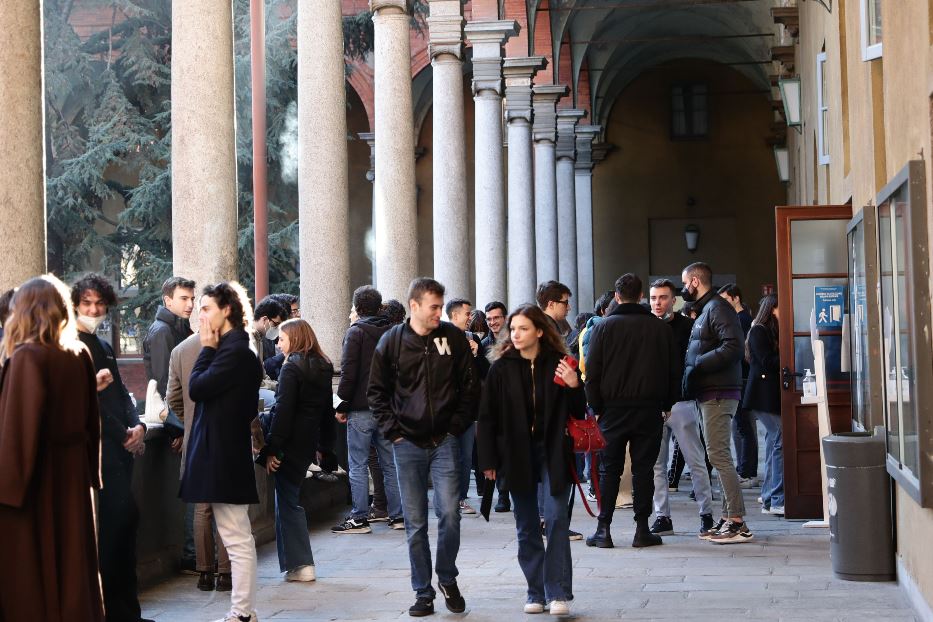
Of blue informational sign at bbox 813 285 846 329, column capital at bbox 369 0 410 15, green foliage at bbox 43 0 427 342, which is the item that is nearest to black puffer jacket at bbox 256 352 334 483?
blue informational sign at bbox 813 285 846 329

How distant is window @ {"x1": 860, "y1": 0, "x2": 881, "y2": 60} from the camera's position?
738 centimetres

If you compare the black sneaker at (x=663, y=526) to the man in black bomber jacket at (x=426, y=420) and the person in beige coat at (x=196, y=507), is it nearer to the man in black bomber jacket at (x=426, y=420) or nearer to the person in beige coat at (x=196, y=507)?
the man in black bomber jacket at (x=426, y=420)

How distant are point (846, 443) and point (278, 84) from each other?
18.2 meters

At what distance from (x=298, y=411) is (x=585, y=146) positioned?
22.0 meters

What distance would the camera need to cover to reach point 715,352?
8773mm

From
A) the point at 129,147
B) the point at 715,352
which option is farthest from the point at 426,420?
the point at 129,147

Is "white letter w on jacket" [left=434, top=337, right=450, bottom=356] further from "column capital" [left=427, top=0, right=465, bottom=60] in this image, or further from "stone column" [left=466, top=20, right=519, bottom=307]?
"stone column" [left=466, top=20, right=519, bottom=307]

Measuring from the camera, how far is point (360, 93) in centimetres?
2888

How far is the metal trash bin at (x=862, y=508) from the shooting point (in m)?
7.14

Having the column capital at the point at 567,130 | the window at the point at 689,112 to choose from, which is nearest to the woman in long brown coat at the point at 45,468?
the column capital at the point at 567,130

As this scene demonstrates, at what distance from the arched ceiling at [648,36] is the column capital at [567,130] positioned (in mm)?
686

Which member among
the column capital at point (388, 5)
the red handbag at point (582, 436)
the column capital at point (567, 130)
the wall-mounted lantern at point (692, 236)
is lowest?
the red handbag at point (582, 436)

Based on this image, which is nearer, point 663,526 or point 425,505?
point 425,505

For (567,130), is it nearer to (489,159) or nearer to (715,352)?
(489,159)
